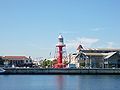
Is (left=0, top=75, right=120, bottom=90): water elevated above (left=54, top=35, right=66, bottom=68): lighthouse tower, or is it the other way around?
(left=54, top=35, right=66, bottom=68): lighthouse tower

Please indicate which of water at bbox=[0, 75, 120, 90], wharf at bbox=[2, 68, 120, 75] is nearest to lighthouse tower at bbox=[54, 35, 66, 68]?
wharf at bbox=[2, 68, 120, 75]

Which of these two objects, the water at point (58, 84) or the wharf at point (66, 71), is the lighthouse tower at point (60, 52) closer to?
the wharf at point (66, 71)

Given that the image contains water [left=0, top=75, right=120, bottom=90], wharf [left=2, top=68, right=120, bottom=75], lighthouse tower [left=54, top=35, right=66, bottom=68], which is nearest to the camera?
water [left=0, top=75, right=120, bottom=90]

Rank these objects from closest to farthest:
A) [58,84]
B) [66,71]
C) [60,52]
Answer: [58,84] → [66,71] → [60,52]

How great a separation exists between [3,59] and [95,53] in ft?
140

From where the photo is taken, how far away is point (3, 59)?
173 metres

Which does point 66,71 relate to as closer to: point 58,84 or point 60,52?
point 60,52

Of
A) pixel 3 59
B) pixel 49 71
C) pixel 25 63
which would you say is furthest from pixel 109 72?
pixel 3 59

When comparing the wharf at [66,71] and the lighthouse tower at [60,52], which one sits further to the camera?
the lighthouse tower at [60,52]

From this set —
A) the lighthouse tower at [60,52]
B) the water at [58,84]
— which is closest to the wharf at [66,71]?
the lighthouse tower at [60,52]

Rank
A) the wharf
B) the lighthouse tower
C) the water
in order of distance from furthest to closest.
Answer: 1. the lighthouse tower
2. the wharf
3. the water

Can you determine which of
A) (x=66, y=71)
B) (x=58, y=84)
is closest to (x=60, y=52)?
(x=66, y=71)

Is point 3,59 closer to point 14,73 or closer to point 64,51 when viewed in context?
point 64,51

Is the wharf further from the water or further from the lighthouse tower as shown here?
the water
